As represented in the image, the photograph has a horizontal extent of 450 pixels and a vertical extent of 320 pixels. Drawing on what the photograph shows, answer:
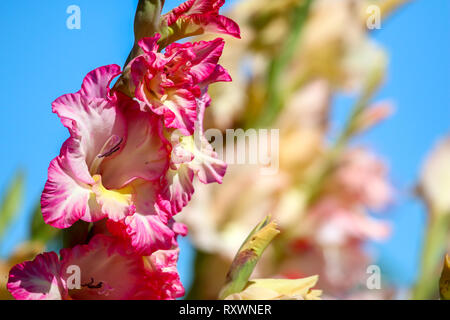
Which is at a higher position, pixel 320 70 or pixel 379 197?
pixel 320 70

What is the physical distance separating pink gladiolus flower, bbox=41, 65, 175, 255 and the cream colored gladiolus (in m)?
0.05

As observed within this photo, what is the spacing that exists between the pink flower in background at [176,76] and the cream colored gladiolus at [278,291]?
0.23 ft

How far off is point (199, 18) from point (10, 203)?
10.5 inches

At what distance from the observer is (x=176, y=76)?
25 cm

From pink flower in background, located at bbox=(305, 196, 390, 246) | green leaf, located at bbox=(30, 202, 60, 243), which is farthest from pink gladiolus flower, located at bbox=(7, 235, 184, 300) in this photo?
pink flower in background, located at bbox=(305, 196, 390, 246)

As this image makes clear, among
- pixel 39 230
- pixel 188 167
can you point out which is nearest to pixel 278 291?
pixel 188 167

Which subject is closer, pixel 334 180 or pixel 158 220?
pixel 158 220

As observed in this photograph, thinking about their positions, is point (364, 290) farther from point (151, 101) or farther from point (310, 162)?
point (151, 101)

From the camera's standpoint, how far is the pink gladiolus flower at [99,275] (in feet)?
0.76

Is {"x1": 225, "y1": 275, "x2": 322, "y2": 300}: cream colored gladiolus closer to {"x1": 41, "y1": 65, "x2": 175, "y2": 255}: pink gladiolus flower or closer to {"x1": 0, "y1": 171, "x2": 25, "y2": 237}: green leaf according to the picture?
{"x1": 41, "y1": 65, "x2": 175, "y2": 255}: pink gladiolus flower

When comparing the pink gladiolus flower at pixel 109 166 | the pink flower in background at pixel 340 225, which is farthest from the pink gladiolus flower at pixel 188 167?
the pink flower in background at pixel 340 225

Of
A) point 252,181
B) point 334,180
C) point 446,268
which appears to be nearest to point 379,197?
point 334,180

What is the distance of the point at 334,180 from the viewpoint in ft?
2.38
